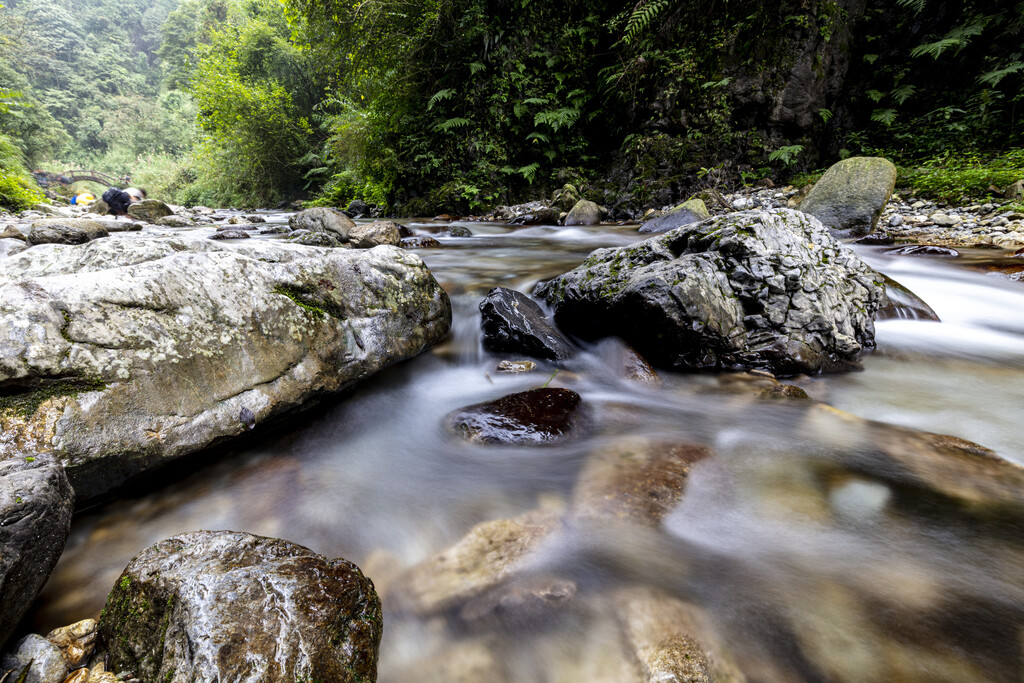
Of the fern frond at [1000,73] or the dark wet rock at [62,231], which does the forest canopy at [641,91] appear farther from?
the dark wet rock at [62,231]

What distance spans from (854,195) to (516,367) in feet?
25.4

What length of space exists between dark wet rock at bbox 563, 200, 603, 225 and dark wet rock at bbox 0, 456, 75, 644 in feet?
32.4

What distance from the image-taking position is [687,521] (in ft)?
5.70

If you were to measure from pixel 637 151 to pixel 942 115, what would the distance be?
21.7 feet

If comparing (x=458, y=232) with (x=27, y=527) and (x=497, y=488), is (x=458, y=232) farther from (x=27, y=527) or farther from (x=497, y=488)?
(x=27, y=527)

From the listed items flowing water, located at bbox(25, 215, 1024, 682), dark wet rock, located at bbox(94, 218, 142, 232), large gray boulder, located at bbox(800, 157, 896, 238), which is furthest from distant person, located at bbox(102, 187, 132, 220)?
large gray boulder, located at bbox(800, 157, 896, 238)

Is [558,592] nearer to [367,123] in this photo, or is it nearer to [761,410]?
[761,410]

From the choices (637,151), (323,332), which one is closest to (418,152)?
(637,151)

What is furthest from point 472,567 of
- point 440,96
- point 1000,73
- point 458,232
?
point 1000,73

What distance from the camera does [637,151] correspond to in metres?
11.4

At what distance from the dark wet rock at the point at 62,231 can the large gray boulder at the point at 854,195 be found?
1189 centimetres

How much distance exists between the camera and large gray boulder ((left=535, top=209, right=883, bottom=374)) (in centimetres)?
300

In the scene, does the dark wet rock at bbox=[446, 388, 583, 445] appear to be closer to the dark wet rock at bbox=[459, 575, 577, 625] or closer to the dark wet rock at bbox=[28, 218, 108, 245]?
the dark wet rock at bbox=[459, 575, 577, 625]

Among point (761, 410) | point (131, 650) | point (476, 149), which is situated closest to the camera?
point (131, 650)
